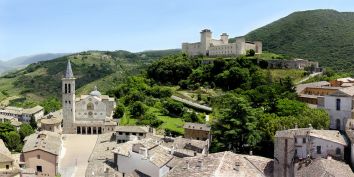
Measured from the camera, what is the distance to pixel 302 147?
2845cm

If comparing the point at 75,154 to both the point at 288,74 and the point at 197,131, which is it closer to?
the point at 197,131

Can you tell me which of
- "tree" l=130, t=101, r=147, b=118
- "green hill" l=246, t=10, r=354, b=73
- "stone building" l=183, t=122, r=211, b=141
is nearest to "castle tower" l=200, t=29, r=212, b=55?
"green hill" l=246, t=10, r=354, b=73

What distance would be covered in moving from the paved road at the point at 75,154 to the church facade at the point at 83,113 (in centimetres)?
205

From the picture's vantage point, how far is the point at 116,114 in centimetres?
5859

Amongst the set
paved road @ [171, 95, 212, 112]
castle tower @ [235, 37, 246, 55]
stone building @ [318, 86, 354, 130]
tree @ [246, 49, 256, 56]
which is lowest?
paved road @ [171, 95, 212, 112]

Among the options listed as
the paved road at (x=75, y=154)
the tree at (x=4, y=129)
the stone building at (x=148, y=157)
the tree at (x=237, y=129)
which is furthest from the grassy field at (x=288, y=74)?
the tree at (x=4, y=129)

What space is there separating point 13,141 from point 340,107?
3280 centimetres

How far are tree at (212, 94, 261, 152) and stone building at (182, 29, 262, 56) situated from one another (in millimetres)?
43195

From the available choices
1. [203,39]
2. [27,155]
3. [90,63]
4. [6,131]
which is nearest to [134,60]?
[90,63]

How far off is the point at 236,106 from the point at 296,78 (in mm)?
32218

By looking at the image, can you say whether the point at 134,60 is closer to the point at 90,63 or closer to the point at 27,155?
the point at 90,63

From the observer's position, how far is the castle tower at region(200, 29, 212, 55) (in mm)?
84375

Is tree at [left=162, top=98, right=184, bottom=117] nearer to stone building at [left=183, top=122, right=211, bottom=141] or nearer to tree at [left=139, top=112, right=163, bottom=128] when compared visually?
tree at [left=139, top=112, right=163, bottom=128]

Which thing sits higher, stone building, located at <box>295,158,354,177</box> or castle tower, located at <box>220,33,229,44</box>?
castle tower, located at <box>220,33,229,44</box>
